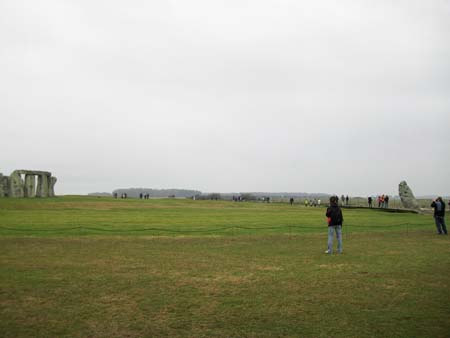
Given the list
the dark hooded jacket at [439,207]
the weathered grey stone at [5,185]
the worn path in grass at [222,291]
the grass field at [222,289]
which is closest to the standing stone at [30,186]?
the weathered grey stone at [5,185]

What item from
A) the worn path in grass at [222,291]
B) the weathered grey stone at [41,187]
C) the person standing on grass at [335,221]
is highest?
the weathered grey stone at [41,187]

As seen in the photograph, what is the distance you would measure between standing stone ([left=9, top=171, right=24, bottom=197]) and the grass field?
3533 centimetres

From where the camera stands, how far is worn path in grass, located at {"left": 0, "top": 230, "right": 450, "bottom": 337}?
661 cm

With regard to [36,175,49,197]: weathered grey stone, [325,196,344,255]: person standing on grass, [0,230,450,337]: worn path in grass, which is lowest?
[0,230,450,337]: worn path in grass

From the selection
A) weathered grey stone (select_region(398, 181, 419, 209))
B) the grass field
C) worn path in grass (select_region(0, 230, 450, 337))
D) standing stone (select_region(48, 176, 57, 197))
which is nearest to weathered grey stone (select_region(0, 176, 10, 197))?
standing stone (select_region(48, 176, 57, 197))

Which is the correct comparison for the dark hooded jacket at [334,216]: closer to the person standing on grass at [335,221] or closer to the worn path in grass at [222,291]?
the person standing on grass at [335,221]

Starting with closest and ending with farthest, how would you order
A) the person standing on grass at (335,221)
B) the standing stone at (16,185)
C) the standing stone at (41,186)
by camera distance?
the person standing on grass at (335,221), the standing stone at (16,185), the standing stone at (41,186)

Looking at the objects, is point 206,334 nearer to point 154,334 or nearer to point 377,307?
point 154,334

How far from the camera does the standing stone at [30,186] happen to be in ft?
165

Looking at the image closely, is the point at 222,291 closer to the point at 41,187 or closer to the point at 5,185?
the point at 5,185

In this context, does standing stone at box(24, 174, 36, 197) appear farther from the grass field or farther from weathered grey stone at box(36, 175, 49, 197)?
the grass field

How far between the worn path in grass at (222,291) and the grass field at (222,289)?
23 millimetres

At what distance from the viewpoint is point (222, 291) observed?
8.84m

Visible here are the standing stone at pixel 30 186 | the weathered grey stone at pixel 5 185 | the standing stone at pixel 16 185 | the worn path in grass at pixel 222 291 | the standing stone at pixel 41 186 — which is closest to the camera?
the worn path in grass at pixel 222 291
